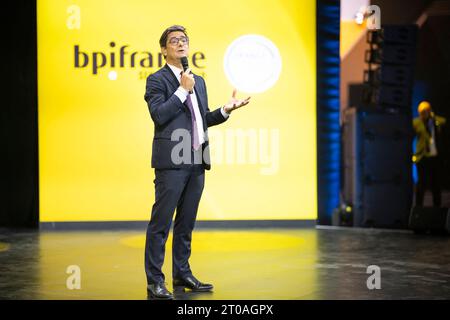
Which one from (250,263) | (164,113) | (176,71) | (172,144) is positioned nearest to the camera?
(164,113)

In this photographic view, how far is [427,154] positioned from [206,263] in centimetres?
401

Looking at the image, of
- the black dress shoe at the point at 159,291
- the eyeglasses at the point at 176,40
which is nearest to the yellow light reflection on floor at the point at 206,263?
the black dress shoe at the point at 159,291

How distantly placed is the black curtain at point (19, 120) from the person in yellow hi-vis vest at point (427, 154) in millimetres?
4554

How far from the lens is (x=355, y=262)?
5.88 metres

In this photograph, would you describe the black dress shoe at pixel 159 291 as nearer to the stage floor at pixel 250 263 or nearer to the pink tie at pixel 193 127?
the stage floor at pixel 250 263

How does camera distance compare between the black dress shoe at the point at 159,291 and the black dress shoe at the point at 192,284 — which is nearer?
the black dress shoe at the point at 159,291

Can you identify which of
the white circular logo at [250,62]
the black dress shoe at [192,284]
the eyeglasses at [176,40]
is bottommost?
the black dress shoe at [192,284]

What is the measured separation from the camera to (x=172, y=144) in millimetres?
4312

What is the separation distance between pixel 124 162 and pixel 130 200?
0.44 meters

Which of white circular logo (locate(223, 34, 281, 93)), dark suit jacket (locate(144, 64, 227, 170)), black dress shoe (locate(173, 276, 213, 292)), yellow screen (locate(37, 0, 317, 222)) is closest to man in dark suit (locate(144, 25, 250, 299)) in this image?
dark suit jacket (locate(144, 64, 227, 170))

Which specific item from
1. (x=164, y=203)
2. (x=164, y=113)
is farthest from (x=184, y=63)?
(x=164, y=203)

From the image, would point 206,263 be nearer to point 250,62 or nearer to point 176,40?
point 176,40

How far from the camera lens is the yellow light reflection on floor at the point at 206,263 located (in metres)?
4.69

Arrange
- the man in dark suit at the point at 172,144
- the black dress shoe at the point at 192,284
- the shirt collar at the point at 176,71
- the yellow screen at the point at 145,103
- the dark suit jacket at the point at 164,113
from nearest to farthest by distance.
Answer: the dark suit jacket at the point at 164,113 < the man in dark suit at the point at 172,144 < the shirt collar at the point at 176,71 < the black dress shoe at the point at 192,284 < the yellow screen at the point at 145,103
